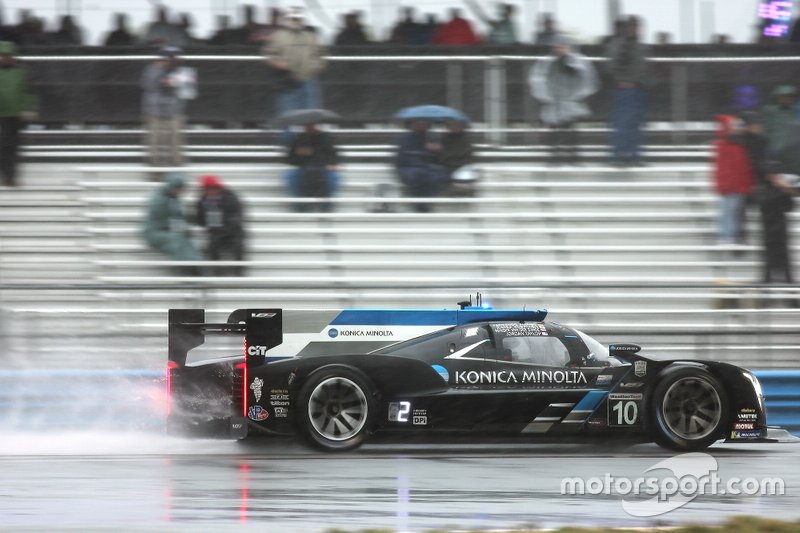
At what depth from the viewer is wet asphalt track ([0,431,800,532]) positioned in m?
6.24

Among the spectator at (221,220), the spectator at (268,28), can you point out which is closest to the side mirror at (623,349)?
the spectator at (221,220)

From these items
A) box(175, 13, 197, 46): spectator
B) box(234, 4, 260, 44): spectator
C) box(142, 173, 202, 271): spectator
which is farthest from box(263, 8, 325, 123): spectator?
box(142, 173, 202, 271): spectator

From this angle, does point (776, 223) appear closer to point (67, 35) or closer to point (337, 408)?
point (337, 408)

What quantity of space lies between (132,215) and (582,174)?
551 cm

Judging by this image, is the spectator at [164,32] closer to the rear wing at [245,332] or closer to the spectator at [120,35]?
the spectator at [120,35]

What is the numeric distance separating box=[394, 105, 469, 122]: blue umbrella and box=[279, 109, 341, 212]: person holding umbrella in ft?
3.20

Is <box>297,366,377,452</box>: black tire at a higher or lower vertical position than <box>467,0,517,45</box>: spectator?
lower

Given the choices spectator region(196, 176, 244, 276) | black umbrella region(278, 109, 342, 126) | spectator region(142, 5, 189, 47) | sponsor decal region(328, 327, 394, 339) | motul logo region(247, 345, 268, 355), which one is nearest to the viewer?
motul logo region(247, 345, 268, 355)

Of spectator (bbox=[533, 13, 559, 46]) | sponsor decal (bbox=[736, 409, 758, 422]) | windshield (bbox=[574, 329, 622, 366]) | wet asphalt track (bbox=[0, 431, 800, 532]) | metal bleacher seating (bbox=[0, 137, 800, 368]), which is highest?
spectator (bbox=[533, 13, 559, 46])

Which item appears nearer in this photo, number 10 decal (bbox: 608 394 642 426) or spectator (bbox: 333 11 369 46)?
number 10 decal (bbox: 608 394 642 426)

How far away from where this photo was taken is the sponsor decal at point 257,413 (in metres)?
8.56

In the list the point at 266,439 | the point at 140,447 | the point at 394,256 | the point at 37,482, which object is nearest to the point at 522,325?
the point at 266,439

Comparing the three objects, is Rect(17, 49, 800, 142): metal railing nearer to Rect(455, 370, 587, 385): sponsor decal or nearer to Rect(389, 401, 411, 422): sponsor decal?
Rect(455, 370, 587, 385): sponsor decal

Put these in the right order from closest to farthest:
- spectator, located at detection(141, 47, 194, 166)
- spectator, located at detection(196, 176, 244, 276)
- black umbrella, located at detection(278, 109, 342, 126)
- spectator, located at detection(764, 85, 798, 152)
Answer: spectator, located at detection(196, 176, 244, 276), spectator, located at detection(764, 85, 798, 152), spectator, located at detection(141, 47, 194, 166), black umbrella, located at detection(278, 109, 342, 126)
